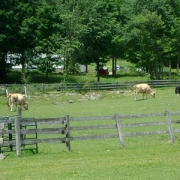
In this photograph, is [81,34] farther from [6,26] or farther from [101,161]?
[101,161]

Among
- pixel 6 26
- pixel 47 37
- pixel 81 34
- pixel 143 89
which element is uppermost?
pixel 6 26

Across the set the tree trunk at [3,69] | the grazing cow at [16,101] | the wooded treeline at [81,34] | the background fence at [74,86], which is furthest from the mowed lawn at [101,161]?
the tree trunk at [3,69]

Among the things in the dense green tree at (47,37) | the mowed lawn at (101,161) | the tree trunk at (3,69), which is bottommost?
the mowed lawn at (101,161)

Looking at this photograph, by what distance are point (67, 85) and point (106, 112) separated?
19.0 metres

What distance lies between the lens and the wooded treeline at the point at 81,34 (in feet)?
183

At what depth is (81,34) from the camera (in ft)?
190

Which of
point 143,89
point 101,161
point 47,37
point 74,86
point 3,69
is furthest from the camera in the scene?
point 47,37

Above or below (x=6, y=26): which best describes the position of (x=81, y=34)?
below

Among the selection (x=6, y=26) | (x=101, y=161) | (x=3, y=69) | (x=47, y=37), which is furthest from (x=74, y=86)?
(x=101, y=161)

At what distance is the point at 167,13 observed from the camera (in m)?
64.9

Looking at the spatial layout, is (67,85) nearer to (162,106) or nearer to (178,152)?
(162,106)

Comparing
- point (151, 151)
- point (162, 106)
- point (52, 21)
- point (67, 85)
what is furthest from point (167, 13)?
point (151, 151)

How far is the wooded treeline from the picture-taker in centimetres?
5588

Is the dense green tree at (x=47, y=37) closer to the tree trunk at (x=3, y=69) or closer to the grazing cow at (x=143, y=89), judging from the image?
the tree trunk at (x=3, y=69)
